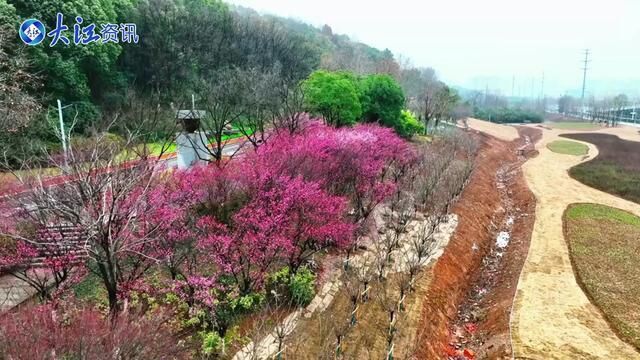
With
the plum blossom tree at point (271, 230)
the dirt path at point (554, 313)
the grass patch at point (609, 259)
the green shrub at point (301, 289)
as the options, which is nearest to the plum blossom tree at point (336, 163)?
the plum blossom tree at point (271, 230)

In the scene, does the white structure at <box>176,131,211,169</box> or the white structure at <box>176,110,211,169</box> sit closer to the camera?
the white structure at <box>176,110,211,169</box>

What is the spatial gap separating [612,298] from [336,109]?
2226 cm

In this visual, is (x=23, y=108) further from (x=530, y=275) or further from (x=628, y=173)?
(x=628, y=173)

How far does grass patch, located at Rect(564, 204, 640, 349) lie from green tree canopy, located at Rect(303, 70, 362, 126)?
56.9 feet

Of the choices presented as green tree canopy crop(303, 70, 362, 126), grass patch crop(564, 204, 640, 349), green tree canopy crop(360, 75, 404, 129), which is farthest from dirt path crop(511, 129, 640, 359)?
green tree canopy crop(360, 75, 404, 129)

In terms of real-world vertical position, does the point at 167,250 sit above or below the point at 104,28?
below

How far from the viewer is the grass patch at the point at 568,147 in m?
52.6

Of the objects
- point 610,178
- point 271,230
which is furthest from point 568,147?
point 271,230

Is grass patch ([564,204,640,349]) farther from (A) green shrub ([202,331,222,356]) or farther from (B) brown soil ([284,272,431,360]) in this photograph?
(A) green shrub ([202,331,222,356])

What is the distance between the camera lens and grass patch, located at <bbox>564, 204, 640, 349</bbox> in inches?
623

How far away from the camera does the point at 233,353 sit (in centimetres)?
1227

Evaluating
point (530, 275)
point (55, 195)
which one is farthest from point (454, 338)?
point (55, 195)

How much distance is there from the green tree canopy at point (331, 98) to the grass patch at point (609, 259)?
56.9 feet

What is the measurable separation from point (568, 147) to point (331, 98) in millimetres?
40189
